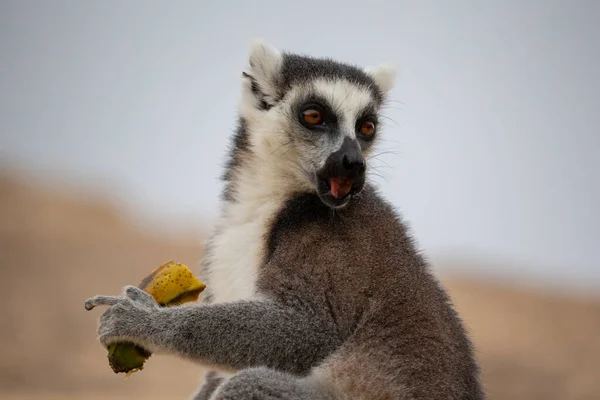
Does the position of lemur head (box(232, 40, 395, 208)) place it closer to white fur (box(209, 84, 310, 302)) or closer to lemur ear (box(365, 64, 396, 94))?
white fur (box(209, 84, 310, 302))

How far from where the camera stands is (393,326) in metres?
5.47

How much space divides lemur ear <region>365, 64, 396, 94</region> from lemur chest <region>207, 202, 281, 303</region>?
1780mm

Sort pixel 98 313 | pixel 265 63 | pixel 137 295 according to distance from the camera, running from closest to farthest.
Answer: pixel 137 295
pixel 265 63
pixel 98 313

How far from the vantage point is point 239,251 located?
595 cm

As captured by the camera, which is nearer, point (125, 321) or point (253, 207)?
point (125, 321)

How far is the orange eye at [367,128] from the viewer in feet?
21.0

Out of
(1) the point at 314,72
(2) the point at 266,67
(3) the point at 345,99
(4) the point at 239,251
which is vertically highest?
(2) the point at 266,67

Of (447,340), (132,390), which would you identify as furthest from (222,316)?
(132,390)

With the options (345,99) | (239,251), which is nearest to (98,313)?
(239,251)

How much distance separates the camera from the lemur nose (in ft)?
18.9

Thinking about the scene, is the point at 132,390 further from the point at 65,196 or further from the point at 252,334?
the point at 65,196

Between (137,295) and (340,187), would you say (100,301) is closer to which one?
(137,295)

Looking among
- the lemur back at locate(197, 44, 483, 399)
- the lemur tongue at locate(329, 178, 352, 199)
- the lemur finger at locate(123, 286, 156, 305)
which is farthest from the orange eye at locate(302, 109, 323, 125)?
the lemur finger at locate(123, 286, 156, 305)

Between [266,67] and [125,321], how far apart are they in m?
2.49
